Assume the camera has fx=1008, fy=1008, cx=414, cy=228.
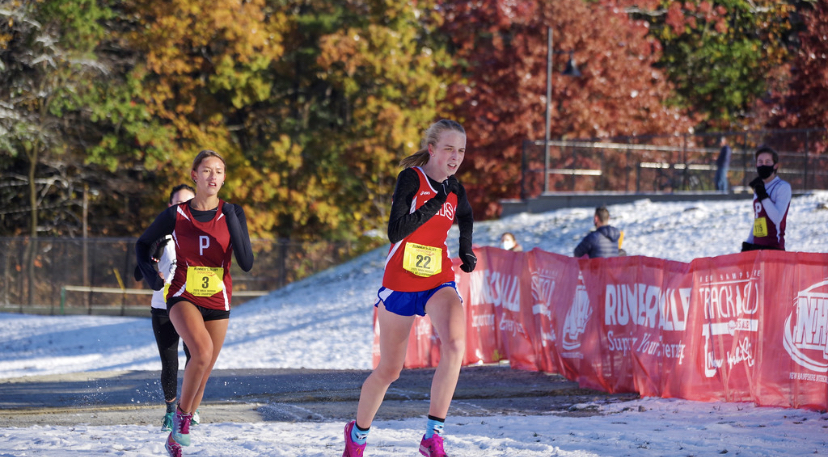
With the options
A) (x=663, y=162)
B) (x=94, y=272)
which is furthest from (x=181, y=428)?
(x=94, y=272)

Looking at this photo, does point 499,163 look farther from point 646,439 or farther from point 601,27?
point 646,439

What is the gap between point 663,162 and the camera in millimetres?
25609

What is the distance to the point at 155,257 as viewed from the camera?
23.2ft

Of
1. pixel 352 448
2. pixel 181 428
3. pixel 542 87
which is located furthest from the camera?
pixel 542 87

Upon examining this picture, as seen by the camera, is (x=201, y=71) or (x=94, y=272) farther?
(x=201, y=71)

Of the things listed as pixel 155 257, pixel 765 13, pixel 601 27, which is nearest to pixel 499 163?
pixel 601 27

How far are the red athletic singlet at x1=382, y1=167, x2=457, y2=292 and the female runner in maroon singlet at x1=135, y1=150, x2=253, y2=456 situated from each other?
4.39ft

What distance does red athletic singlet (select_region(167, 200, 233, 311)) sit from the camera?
Result: 650 cm

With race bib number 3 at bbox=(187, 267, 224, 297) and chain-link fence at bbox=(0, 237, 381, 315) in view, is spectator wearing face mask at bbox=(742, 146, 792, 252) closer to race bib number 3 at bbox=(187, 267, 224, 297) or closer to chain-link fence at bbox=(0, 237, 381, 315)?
race bib number 3 at bbox=(187, 267, 224, 297)

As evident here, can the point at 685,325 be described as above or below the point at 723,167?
below

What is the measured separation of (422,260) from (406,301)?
243 millimetres

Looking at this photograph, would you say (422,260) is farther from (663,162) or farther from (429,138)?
(663,162)

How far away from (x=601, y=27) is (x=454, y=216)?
2688cm

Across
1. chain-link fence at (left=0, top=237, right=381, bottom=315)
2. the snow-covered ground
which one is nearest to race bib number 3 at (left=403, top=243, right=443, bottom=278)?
the snow-covered ground
